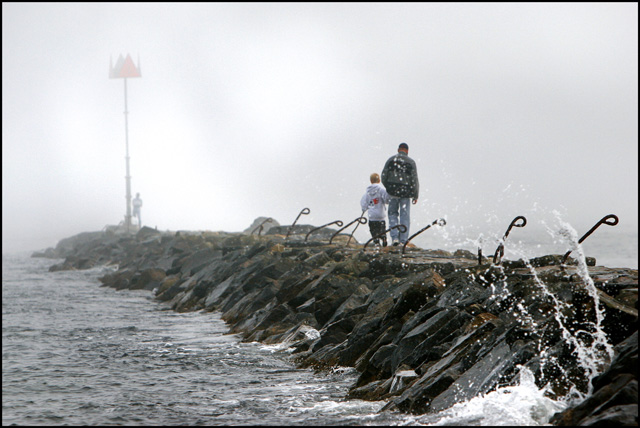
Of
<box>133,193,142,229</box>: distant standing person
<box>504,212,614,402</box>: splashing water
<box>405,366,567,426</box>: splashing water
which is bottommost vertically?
<box>405,366,567,426</box>: splashing water

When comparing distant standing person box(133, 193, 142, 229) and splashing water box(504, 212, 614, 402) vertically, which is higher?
distant standing person box(133, 193, 142, 229)

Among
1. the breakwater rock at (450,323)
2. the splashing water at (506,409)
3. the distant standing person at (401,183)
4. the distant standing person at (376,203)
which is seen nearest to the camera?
the splashing water at (506,409)

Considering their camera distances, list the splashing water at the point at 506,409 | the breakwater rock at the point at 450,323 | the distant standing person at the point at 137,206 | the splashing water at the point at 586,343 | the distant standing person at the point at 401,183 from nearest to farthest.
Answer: the splashing water at the point at 506,409
the splashing water at the point at 586,343
the breakwater rock at the point at 450,323
the distant standing person at the point at 401,183
the distant standing person at the point at 137,206

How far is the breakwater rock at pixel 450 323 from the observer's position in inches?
282

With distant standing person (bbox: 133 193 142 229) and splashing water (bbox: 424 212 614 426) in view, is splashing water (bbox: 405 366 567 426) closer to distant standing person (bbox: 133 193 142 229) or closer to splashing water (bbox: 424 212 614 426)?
splashing water (bbox: 424 212 614 426)

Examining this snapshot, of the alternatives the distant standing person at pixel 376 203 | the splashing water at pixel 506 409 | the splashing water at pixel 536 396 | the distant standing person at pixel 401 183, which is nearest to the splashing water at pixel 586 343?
the splashing water at pixel 536 396

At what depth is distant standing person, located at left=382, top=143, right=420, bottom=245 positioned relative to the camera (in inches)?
667

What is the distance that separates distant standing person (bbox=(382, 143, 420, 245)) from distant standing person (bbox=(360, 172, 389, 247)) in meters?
0.44

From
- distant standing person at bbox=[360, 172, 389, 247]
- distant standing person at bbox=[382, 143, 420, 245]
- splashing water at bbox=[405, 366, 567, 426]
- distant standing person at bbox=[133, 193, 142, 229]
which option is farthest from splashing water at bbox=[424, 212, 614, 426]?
distant standing person at bbox=[133, 193, 142, 229]

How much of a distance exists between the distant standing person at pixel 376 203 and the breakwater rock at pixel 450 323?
801 mm

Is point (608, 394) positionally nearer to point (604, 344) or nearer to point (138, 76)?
point (604, 344)

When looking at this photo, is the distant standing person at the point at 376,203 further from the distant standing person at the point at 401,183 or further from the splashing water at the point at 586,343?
the splashing water at the point at 586,343

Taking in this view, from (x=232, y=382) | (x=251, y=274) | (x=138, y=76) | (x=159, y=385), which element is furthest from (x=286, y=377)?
(x=138, y=76)

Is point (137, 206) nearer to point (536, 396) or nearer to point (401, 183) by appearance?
point (401, 183)
